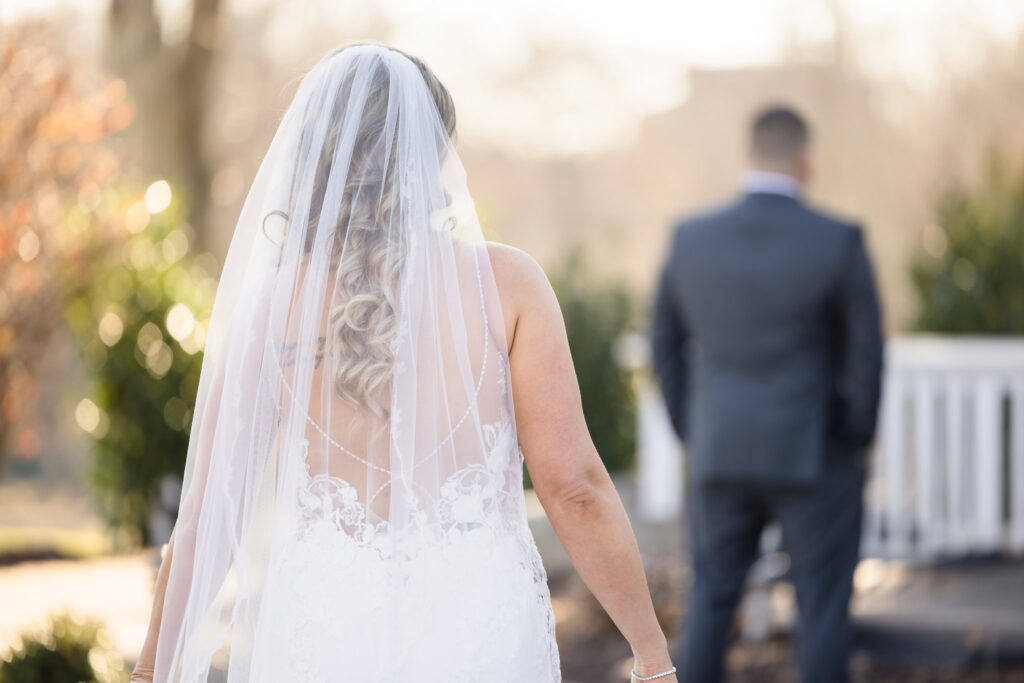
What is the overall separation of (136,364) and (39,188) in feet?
4.17

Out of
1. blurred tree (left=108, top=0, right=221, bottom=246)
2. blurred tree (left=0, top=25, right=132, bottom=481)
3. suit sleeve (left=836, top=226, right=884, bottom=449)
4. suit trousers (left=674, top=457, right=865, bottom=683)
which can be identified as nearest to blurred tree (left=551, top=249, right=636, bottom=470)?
blurred tree (left=108, top=0, right=221, bottom=246)

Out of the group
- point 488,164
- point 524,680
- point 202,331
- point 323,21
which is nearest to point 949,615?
point 524,680

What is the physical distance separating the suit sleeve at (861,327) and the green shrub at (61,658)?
104 inches

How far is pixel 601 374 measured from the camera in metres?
10.9

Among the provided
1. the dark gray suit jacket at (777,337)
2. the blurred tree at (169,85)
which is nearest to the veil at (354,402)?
the dark gray suit jacket at (777,337)

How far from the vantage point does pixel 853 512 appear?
3.89 metres

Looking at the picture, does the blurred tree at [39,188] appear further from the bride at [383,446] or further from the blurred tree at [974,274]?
the blurred tree at [974,274]

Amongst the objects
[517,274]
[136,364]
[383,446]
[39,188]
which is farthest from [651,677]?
[39,188]

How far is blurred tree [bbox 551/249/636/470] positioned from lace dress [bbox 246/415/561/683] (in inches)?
338

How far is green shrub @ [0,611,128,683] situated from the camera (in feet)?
10.8

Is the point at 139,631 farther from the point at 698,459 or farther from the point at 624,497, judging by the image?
the point at 624,497

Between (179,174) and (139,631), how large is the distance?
24.1 ft

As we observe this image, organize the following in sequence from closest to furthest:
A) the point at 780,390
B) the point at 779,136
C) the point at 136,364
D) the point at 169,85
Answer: the point at 780,390 < the point at 779,136 < the point at 136,364 < the point at 169,85

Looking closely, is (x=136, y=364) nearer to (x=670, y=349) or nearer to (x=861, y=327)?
(x=670, y=349)
